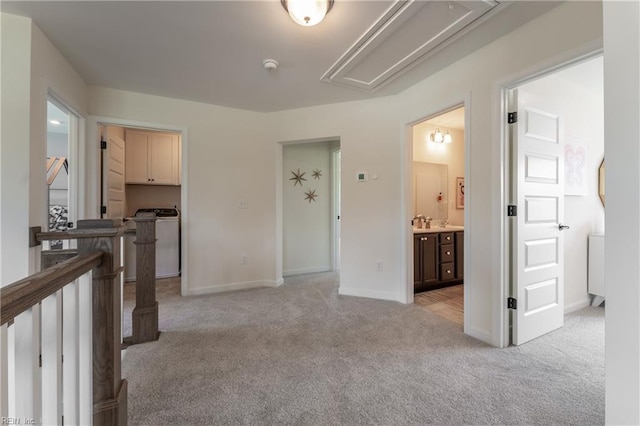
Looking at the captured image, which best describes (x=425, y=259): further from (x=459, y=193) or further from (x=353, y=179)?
(x=459, y=193)

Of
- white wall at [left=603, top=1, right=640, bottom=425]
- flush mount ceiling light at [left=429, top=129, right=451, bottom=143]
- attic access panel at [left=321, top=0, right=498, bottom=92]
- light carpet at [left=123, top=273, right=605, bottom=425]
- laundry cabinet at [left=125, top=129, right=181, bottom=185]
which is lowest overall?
light carpet at [left=123, top=273, right=605, bottom=425]

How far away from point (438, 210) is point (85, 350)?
A: 4.33 metres

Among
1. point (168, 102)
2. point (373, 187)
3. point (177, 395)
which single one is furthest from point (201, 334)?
point (168, 102)

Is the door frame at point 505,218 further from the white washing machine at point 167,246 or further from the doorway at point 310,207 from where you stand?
the white washing machine at point 167,246

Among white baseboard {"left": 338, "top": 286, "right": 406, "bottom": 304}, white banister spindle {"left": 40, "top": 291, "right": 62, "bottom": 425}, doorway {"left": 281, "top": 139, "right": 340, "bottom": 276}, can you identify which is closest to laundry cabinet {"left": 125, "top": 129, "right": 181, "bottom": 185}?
doorway {"left": 281, "top": 139, "right": 340, "bottom": 276}

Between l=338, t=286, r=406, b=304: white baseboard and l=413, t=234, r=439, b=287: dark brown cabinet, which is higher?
l=413, t=234, r=439, b=287: dark brown cabinet

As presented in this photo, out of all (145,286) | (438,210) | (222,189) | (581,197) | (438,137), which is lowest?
(145,286)

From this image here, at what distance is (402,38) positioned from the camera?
6.75 feet

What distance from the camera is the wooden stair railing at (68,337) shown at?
26.7 inches

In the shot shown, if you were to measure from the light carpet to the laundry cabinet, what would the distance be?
265 centimetres

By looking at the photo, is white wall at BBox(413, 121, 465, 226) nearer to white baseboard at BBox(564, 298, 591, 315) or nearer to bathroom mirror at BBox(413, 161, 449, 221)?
bathroom mirror at BBox(413, 161, 449, 221)

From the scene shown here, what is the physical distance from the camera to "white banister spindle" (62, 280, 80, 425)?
3.03 feet

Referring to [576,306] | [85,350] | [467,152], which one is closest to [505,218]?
[467,152]

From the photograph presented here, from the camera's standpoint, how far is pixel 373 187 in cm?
330
